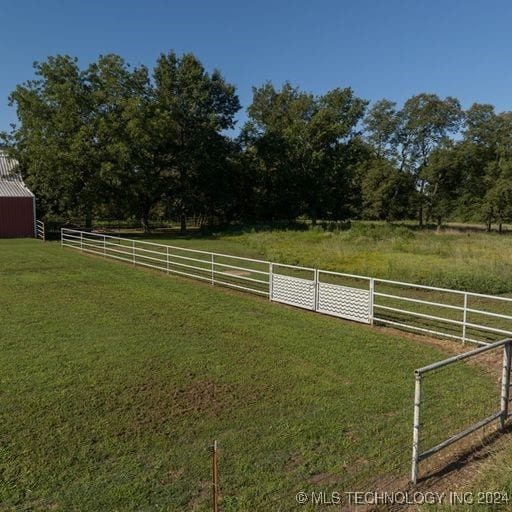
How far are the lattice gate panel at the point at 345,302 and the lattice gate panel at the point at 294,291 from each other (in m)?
0.30

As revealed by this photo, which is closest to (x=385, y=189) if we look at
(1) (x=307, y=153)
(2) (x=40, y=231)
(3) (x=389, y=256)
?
(1) (x=307, y=153)

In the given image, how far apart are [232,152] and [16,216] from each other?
1953 centimetres

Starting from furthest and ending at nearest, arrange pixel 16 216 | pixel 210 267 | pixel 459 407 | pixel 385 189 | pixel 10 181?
pixel 385 189, pixel 10 181, pixel 16 216, pixel 210 267, pixel 459 407

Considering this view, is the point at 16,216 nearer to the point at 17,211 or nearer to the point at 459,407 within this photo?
the point at 17,211

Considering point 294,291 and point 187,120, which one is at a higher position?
point 187,120

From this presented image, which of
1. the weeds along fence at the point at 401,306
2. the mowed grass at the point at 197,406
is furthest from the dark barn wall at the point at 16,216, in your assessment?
the mowed grass at the point at 197,406

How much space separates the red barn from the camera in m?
31.4

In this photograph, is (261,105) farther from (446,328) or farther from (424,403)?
(424,403)

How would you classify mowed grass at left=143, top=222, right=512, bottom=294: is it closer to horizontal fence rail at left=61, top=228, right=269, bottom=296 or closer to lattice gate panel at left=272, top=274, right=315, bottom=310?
horizontal fence rail at left=61, top=228, right=269, bottom=296

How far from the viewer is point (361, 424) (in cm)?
506

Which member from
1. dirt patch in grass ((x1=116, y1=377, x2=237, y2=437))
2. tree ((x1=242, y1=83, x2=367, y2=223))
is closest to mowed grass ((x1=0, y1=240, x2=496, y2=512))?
dirt patch in grass ((x1=116, y1=377, x2=237, y2=437))

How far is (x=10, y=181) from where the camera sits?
3381cm

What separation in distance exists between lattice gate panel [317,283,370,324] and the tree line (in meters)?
23.5

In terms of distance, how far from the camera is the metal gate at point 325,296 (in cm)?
974
